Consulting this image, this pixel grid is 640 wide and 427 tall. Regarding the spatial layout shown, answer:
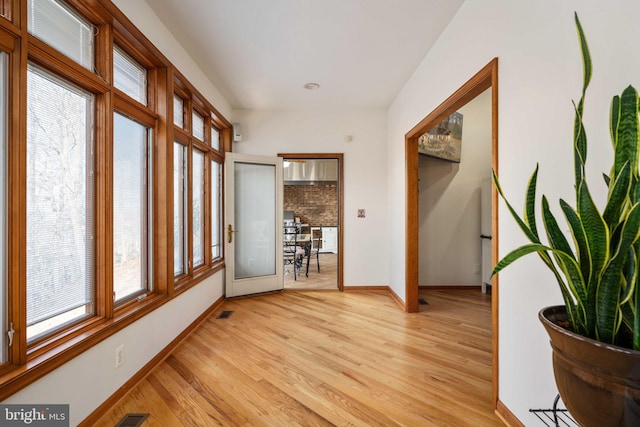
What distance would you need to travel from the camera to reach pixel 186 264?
9.87ft

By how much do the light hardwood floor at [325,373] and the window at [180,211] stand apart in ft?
2.32

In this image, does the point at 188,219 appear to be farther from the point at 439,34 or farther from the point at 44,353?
the point at 439,34

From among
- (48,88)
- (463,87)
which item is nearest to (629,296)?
(463,87)

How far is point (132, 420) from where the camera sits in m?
1.63

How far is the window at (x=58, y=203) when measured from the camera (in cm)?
140

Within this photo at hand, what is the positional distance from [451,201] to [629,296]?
397cm

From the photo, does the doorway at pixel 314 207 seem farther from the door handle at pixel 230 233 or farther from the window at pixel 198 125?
the window at pixel 198 125

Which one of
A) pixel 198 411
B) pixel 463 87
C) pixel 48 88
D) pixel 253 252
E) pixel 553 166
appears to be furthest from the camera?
pixel 253 252

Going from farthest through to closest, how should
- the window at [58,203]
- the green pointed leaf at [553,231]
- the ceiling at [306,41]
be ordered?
the ceiling at [306,41], the window at [58,203], the green pointed leaf at [553,231]

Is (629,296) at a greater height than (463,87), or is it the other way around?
(463,87)

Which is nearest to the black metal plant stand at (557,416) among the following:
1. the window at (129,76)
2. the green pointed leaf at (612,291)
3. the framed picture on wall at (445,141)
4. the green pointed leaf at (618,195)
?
the green pointed leaf at (612,291)

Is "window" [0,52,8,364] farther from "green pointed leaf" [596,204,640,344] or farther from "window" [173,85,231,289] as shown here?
"green pointed leaf" [596,204,640,344]

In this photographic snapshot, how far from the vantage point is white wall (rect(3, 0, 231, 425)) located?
140 centimetres

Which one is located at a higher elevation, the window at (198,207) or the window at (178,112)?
the window at (178,112)
